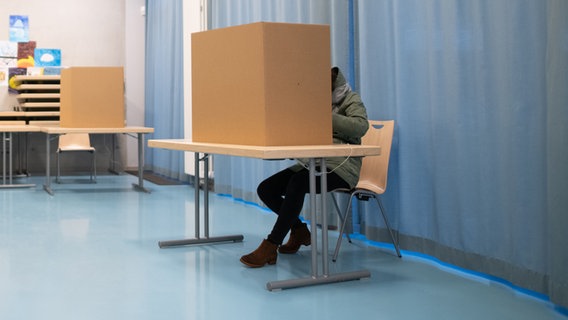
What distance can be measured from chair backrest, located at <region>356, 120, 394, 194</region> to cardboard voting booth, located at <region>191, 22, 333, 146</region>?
604 mm

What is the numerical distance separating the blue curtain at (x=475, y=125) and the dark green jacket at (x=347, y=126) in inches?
14.6

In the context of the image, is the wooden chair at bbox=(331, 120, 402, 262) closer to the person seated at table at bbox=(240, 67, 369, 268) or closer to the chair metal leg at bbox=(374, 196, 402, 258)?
the chair metal leg at bbox=(374, 196, 402, 258)

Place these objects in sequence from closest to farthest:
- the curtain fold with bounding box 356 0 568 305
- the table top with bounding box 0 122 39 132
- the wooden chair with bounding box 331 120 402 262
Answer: the curtain fold with bounding box 356 0 568 305 < the wooden chair with bounding box 331 120 402 262 < the table top with bounding box 0 122 39 132

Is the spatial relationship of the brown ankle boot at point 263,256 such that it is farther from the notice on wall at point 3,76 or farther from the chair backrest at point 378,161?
the notice on wall at point 3,76

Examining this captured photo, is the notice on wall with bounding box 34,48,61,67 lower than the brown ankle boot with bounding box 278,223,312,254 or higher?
higher

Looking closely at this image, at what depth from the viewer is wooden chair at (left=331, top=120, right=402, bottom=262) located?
10.2 ft

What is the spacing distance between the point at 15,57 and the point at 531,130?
6654 millimetres

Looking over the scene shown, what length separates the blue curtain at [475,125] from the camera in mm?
2279

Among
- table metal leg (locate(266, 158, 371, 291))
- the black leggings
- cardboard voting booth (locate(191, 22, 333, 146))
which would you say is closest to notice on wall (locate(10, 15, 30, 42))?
cardboard voting booth (locate(191, 22, 333, 146))

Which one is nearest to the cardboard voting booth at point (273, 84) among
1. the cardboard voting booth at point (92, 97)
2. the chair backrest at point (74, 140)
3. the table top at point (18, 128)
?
the cardboard voting booth at point (92, 97)

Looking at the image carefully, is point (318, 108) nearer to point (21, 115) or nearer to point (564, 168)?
point (564, 168)

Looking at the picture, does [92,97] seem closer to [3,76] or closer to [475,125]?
[3,76]

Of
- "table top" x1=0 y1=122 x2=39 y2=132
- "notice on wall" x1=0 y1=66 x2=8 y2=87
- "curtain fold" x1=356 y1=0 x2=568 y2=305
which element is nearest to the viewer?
"curtain fold" x1=356 y1=0 x2=568 y2=305

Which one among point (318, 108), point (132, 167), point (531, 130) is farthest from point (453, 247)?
point (132, 167)
